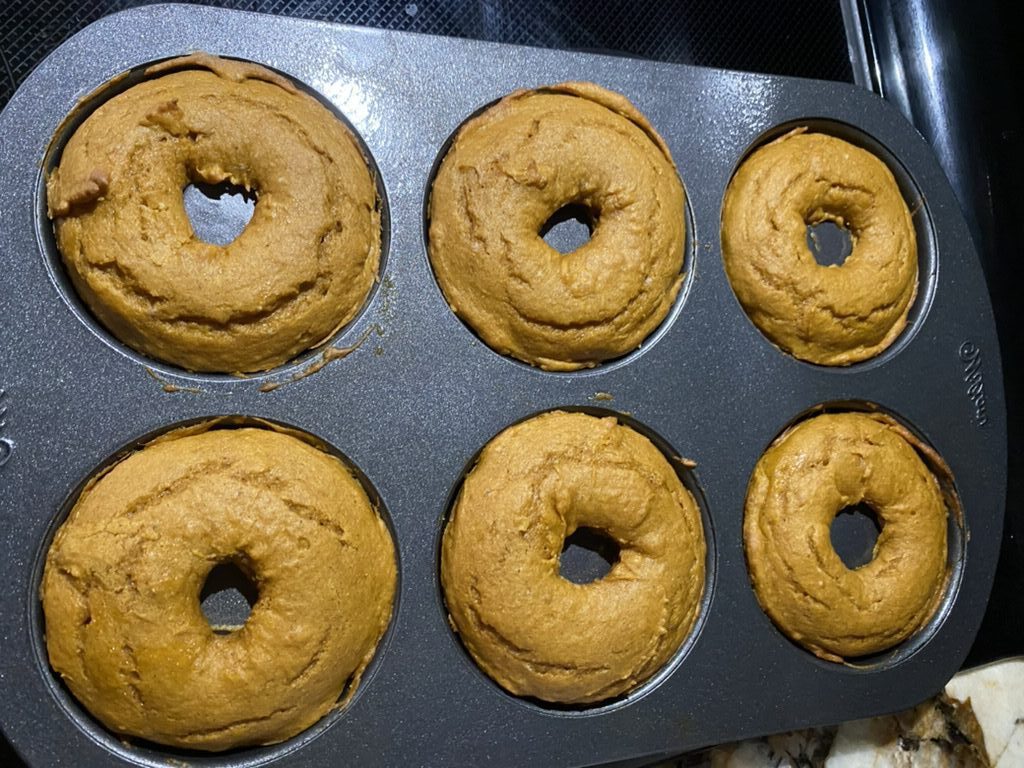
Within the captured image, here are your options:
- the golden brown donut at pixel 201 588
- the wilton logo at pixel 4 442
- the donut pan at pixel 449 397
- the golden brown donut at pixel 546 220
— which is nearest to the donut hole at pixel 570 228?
the golden brown donut at pixel 546 220

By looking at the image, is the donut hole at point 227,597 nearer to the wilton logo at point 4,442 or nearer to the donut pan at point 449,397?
the donut pan at point 449,397

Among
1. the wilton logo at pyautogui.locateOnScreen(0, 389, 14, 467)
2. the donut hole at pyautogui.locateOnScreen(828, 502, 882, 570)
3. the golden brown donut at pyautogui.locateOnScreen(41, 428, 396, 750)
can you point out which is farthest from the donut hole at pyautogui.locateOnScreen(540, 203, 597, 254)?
the wilton logo at pyautogui.locateOnScreen(0, 389, 14, 467)

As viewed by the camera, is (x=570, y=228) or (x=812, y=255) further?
(x=812, y=255)

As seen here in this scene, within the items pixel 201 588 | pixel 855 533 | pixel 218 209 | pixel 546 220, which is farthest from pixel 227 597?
pixel 855 533

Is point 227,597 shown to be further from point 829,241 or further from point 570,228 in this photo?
point 829,241

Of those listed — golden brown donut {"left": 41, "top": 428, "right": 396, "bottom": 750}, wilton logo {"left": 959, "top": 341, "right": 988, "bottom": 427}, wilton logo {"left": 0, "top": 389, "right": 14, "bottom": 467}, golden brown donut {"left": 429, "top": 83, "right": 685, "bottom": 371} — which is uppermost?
golden brown donut {"left": 429, "top": 83, "right": 685, "bottom": 371}

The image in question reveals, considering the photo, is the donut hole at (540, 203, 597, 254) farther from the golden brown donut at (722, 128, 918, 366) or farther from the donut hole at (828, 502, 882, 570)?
the donut hole at (828, 502, 882, 570)

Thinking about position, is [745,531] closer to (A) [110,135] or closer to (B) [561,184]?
(B) [561,184]
